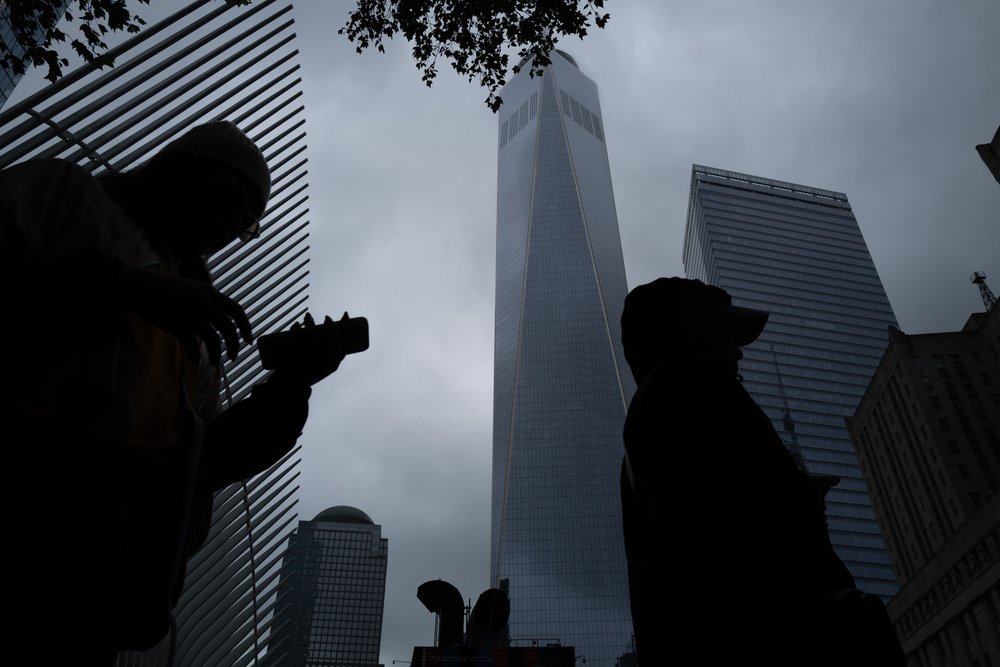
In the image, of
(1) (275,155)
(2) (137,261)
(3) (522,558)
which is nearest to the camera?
(2) (137,261)

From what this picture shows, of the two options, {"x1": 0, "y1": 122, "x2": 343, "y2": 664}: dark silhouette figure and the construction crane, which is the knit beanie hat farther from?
the construction crane

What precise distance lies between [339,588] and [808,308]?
101m

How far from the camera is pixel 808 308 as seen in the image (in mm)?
108000

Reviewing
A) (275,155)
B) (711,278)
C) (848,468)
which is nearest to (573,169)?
(711,278)

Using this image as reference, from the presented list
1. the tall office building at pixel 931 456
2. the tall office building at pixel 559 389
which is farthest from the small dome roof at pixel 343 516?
the tall office building at pixel 931 456

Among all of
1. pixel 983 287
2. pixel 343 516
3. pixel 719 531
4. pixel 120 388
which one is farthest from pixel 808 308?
pixel 120 388

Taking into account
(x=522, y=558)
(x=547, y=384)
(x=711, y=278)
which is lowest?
(x=522, y=558)

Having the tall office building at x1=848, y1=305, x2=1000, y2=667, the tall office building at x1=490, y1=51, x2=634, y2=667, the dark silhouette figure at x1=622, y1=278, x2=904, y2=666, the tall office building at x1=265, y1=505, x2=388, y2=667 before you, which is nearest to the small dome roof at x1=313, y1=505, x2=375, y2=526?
the tall office building at x1=265, y1=505, x2=388, y2=667

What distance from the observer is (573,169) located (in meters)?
134

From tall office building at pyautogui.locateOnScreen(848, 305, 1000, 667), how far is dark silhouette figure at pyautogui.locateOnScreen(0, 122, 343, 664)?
51.0 meters

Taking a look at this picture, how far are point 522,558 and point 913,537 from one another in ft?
186

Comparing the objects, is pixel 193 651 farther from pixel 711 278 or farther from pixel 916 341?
pixel 711 278

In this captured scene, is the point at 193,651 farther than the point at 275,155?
No

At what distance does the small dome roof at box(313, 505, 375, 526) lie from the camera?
14200 centimetres
